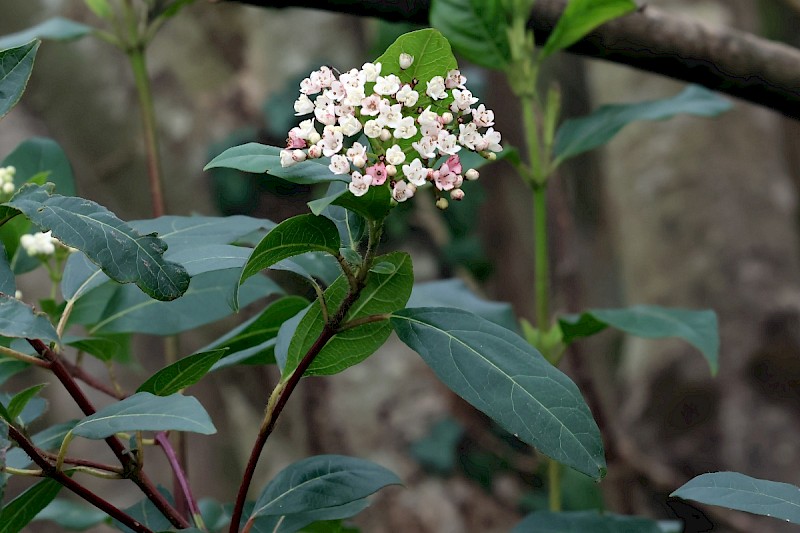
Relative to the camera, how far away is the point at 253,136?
6.53 feet

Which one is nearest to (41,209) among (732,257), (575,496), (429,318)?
(429,318)

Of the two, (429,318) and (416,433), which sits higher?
(429,318)

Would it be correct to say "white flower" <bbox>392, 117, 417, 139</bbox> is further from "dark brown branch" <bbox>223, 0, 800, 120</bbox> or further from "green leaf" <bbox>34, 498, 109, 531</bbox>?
"green leaf" <bbox>34, 498, 109, 531</bbox>

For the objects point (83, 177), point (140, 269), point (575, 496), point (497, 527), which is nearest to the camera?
point (140, 269)

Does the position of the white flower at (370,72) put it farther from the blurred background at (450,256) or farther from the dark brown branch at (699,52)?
the blurred background at (450,256)

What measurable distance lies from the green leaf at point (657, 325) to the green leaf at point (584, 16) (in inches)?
11.8

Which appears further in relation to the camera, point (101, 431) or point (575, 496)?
point (575, 496)

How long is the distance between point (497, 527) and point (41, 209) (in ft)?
4.88

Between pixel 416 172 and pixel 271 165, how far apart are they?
0.09 meters

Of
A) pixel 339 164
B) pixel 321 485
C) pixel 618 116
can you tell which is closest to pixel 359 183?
pixel 339 164

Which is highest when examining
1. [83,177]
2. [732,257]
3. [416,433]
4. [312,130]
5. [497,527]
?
[312,130]

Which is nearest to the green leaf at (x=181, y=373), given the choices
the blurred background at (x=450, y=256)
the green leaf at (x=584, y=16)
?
the green leaf at (x=584, y=16)

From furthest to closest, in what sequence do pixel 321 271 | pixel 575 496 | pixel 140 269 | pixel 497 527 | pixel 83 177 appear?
pixel 83 177
pixel 497 527
pixel 575 496
pixel 321 271
pixel 140 269

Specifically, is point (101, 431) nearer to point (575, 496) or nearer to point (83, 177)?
point (575, 496)
